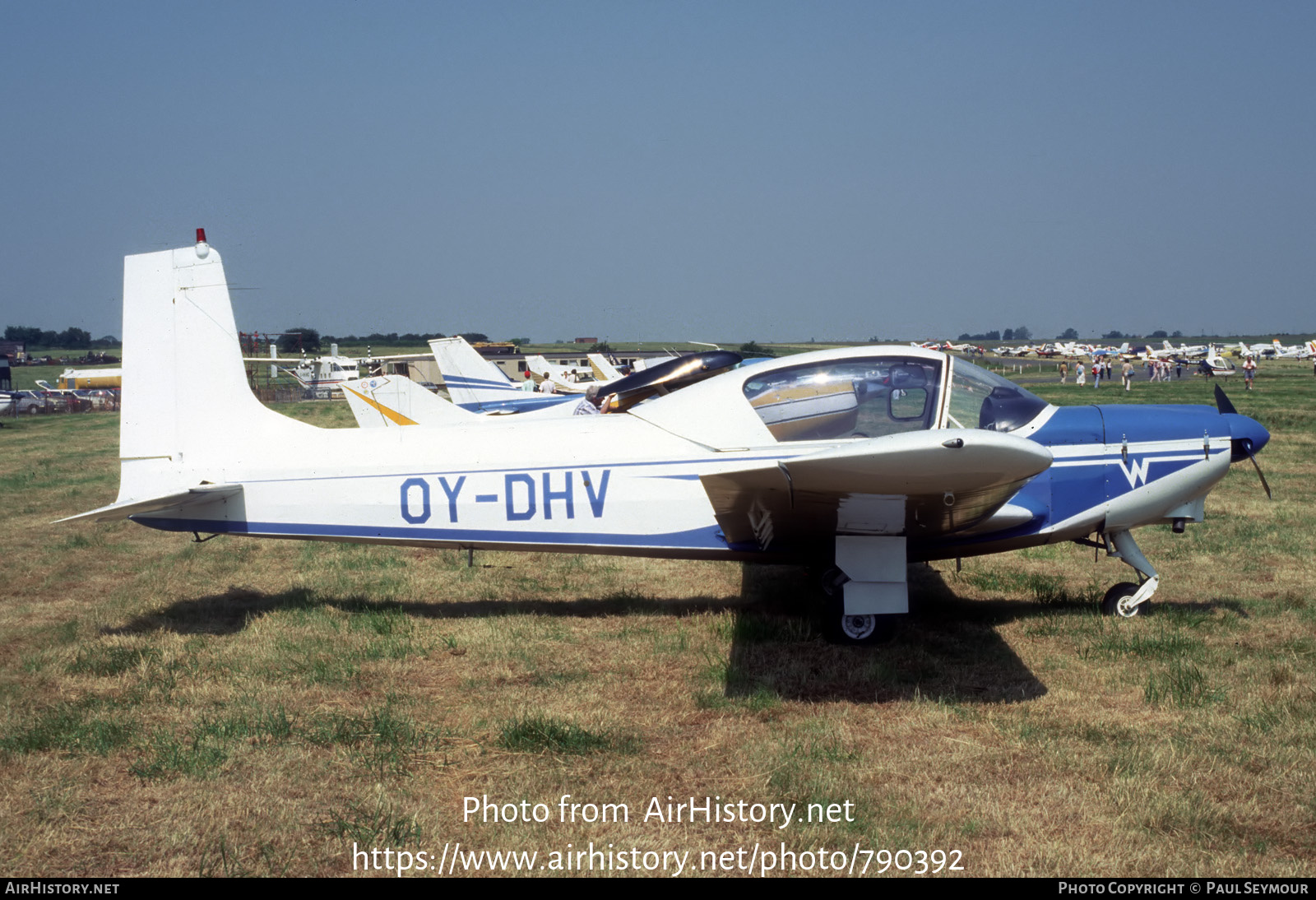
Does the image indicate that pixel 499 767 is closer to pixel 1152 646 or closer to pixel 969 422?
pixel 969 422

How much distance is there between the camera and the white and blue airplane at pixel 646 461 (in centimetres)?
587

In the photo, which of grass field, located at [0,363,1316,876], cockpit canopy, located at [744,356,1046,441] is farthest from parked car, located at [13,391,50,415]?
cockpit canopy, located at [744,356,1046,441]

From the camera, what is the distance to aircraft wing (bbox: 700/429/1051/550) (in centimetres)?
427

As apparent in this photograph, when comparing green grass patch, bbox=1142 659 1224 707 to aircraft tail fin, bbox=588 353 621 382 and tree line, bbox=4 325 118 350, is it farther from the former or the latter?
tree line, bbox=4 325 118 350

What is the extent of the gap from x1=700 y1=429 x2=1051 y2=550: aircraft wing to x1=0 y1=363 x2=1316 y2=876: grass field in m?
0.88

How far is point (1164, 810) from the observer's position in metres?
3.68

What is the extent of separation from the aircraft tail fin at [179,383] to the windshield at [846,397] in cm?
326

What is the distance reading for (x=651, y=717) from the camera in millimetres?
4844

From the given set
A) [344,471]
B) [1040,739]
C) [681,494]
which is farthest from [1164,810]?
[344,471]

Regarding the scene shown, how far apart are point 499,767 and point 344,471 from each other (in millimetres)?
2834

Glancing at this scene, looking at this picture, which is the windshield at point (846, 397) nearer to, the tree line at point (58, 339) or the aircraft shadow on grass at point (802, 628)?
the aircraft shadow on grass at point (802, 628)

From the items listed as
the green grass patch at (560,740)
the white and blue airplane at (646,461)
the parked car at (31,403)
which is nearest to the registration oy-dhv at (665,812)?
the green grass patch at (560,740)

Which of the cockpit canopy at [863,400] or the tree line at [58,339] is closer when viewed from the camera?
the cockpit canopy at [863,400]
